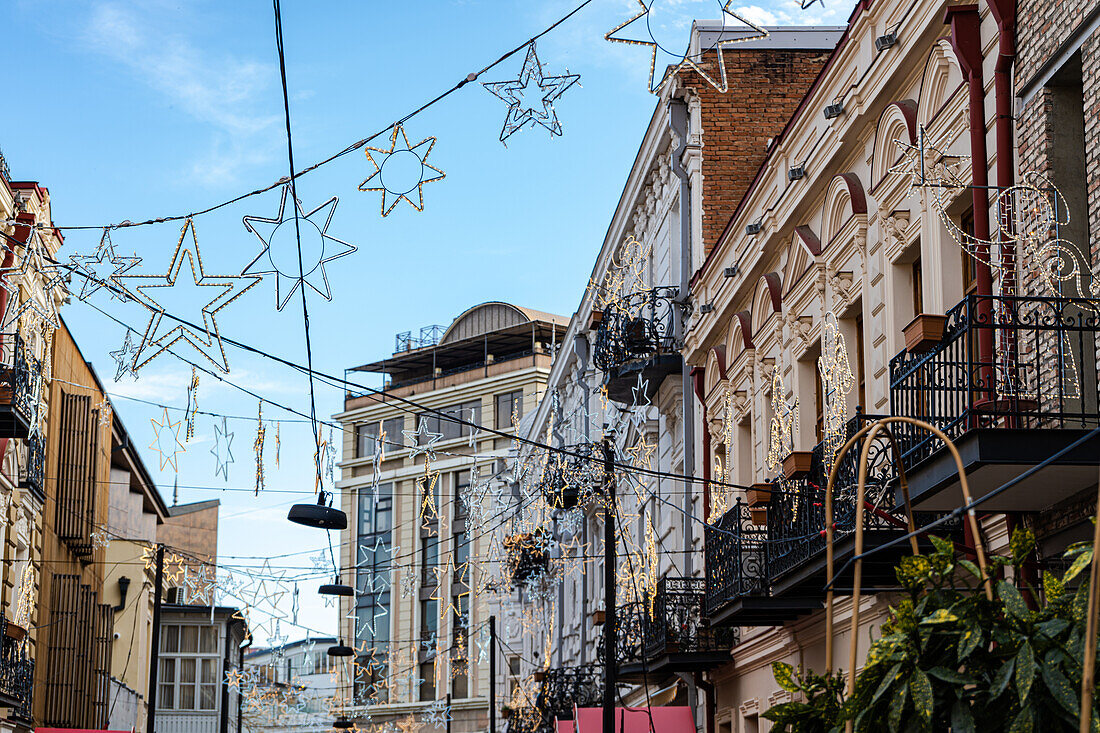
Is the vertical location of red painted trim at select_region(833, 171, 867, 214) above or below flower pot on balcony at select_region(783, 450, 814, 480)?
above

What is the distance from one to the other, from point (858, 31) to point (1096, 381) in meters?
5.78

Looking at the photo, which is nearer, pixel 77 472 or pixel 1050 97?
pixel 1050 97

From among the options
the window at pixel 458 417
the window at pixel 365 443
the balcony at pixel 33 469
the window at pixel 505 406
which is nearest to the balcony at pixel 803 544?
the balcony at pixel 33 469

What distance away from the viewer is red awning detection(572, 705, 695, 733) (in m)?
20.3

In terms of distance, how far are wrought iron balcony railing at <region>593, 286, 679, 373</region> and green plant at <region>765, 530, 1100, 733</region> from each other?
687 inches

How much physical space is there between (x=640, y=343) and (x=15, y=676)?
11.2 m

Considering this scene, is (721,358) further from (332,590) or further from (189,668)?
(189,668)

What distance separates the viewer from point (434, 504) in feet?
190

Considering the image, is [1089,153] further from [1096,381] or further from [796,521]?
[796,521]

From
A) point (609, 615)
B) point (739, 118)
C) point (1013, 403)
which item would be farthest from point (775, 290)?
point (1013, 403)

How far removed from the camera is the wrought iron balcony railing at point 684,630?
64.3 ft

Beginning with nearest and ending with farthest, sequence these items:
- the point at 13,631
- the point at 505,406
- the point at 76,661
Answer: the point at 13,631, the point at 76,661, the point at 505,406

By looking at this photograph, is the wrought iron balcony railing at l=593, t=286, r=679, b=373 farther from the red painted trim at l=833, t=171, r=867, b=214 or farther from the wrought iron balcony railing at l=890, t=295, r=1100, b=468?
the wrought iron balcony railing at l=890, t=295, r=1100, b=468

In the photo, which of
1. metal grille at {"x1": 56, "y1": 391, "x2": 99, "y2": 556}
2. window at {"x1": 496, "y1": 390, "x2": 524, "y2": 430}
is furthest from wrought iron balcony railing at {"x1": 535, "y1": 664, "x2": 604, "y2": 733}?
window at {"x1": 496, "y1": 390, "x2": 524, "y2": 430}
